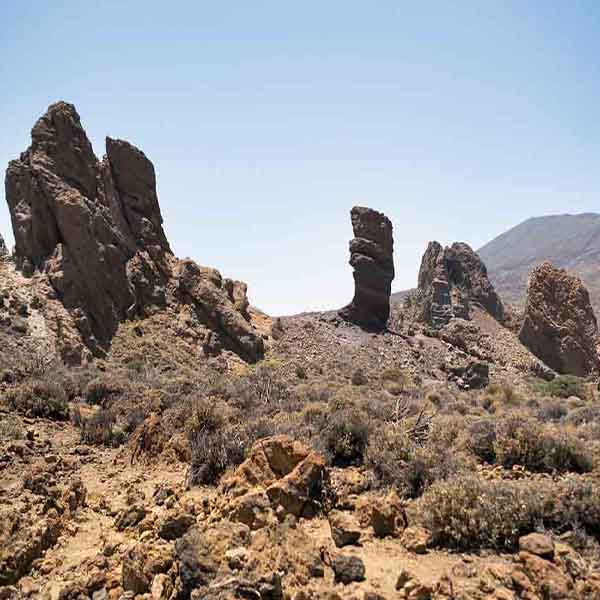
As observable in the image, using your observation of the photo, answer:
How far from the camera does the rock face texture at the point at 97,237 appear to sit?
1952cm

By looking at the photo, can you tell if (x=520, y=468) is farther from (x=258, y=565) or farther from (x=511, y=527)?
(x=258, y=565)

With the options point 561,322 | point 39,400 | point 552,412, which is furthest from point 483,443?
point 561,322

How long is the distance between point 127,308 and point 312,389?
11.8m

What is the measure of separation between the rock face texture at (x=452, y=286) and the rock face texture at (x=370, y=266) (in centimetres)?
742

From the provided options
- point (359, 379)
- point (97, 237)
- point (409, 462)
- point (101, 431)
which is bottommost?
point (359, 379)

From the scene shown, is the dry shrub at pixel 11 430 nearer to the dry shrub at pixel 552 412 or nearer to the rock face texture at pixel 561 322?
the dry shrub at pixel 552 412

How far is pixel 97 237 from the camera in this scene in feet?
67.5

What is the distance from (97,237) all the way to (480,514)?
19.8m

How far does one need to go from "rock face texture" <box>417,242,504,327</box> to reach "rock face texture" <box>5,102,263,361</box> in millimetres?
19532

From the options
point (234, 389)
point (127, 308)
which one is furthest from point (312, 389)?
point (127, 308)

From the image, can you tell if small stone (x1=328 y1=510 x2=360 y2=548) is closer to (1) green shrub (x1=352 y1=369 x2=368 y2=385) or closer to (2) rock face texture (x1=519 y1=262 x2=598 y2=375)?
(1) green shrub (x1=352 y1=369 x2=368 y2=385)

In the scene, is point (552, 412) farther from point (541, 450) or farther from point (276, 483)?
point (276, 483)

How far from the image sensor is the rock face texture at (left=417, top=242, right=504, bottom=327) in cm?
3850

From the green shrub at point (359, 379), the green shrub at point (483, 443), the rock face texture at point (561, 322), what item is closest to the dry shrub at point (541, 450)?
the green shrub at point (483, 443)
